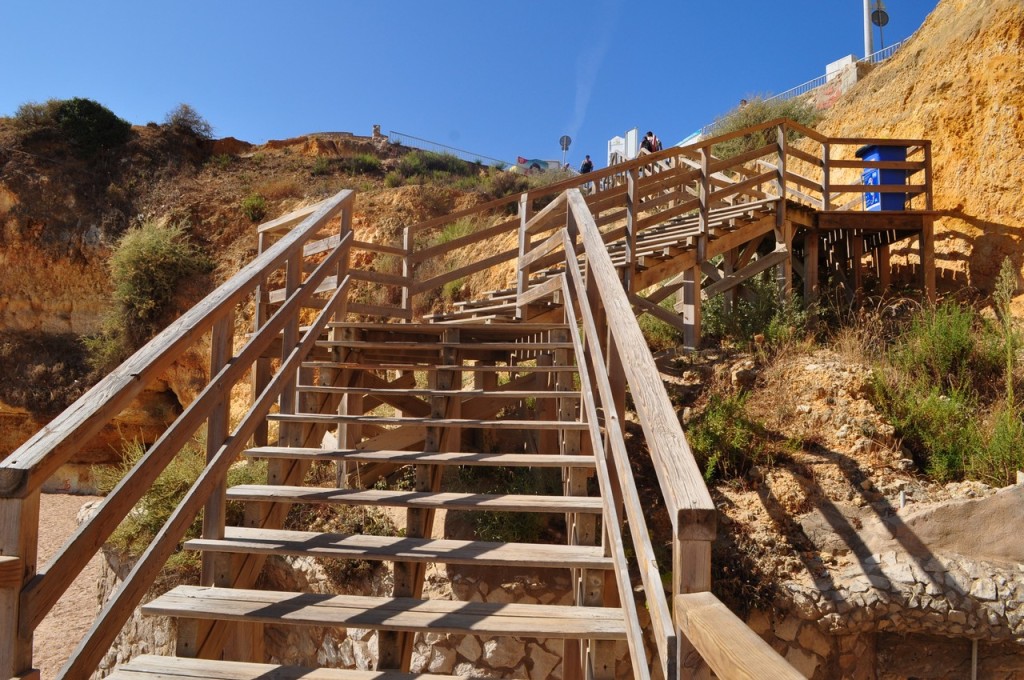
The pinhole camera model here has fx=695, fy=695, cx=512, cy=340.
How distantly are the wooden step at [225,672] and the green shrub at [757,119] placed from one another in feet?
48.3

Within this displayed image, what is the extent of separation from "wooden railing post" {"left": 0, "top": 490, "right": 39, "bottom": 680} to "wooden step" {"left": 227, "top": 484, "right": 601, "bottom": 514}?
1553mm

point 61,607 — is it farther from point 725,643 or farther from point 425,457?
point 725,643

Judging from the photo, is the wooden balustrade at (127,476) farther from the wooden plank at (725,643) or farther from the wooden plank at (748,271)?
the wooden plank at (748,271)

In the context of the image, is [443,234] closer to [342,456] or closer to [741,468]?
[741,468]

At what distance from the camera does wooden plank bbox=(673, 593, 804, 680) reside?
1.18m

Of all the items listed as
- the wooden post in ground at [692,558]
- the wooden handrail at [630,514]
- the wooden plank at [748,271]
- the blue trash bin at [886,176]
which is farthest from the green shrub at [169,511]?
the blue trash bin at [886,176]

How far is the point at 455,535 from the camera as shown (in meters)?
5.95

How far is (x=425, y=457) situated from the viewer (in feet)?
12.3

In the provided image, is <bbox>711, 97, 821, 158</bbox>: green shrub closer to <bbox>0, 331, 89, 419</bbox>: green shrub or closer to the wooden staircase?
the wooden staircase

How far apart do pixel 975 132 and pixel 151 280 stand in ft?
48.7

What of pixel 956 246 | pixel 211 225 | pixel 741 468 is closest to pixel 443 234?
pixel 211 225

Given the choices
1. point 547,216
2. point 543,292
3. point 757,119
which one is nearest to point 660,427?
point 543,292

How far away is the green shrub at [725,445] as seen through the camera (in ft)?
18.6

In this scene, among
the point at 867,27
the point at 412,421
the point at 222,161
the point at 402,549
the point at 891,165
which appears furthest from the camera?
the point at 867,27
